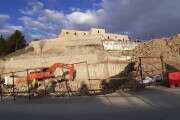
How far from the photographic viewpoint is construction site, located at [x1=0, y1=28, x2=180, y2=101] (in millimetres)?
22917

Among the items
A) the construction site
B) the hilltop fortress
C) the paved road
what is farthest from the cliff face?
the paved road

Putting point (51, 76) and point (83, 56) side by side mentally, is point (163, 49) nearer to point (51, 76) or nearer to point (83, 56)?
Result: point (51, 76)

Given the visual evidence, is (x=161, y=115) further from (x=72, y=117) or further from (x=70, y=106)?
(x=70, y=106)

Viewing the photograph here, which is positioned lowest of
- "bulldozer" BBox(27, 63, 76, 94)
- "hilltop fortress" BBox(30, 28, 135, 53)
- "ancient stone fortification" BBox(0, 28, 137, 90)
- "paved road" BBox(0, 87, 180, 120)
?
"paved road" BBox(0, 87, 180, 120)

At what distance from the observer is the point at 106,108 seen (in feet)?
46.8

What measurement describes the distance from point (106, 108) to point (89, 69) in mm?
33082

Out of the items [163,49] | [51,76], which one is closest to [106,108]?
[51,76]

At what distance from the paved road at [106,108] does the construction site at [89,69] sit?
3.07 meters

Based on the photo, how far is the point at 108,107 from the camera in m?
14.5

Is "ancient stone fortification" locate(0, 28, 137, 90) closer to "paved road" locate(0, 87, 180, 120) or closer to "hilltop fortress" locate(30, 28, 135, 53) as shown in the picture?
"hilltop fortress" locate(30, 28, 135, 53)

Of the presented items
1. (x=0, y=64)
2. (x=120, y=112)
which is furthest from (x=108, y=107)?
(x=0, y=64)

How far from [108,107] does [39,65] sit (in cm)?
4177

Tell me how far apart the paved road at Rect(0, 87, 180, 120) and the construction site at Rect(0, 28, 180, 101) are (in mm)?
3069

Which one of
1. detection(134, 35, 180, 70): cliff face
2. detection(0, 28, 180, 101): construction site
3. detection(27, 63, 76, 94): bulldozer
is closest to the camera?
detection(0, 28, 180, 101): construction site
